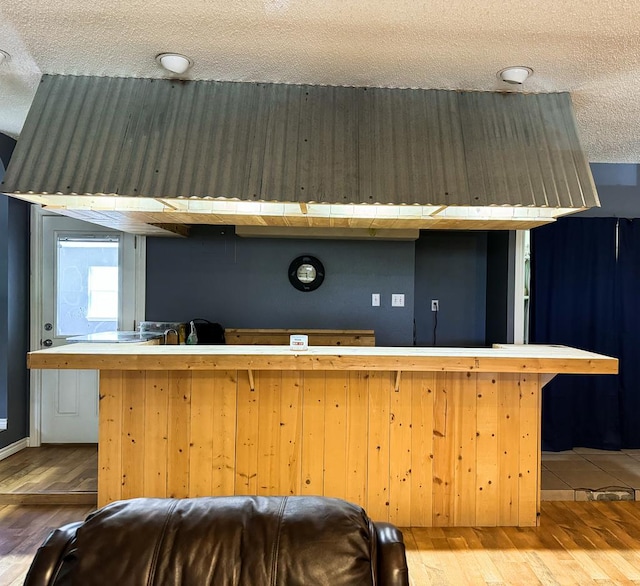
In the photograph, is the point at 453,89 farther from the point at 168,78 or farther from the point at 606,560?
the point at 606,560

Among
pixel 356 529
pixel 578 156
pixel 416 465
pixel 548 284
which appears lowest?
pixel 416 465

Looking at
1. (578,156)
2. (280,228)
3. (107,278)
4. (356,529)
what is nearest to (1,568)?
(356,529)

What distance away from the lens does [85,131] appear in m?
2.40

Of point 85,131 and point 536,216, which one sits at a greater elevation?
point 85,131

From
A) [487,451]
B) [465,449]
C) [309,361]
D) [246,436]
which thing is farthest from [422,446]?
[246,436]

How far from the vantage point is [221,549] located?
3.31 ft

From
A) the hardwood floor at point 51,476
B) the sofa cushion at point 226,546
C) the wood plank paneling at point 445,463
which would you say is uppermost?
the sofa cushion at point 226,546

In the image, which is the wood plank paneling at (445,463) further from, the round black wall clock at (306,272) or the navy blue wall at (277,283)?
the round black wall clock at (306,272)

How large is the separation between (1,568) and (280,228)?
2.85 metres

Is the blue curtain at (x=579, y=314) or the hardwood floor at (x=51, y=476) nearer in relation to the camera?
the hardwood floor at (x=51, y=476)

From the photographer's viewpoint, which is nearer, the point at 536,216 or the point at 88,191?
the point at 88,191

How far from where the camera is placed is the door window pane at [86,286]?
13.3 ft

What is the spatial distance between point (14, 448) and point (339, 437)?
2.87 meters

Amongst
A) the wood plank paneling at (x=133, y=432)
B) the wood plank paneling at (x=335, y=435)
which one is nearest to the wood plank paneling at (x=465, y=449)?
the wood plank paneling at (x=335, y=435)
